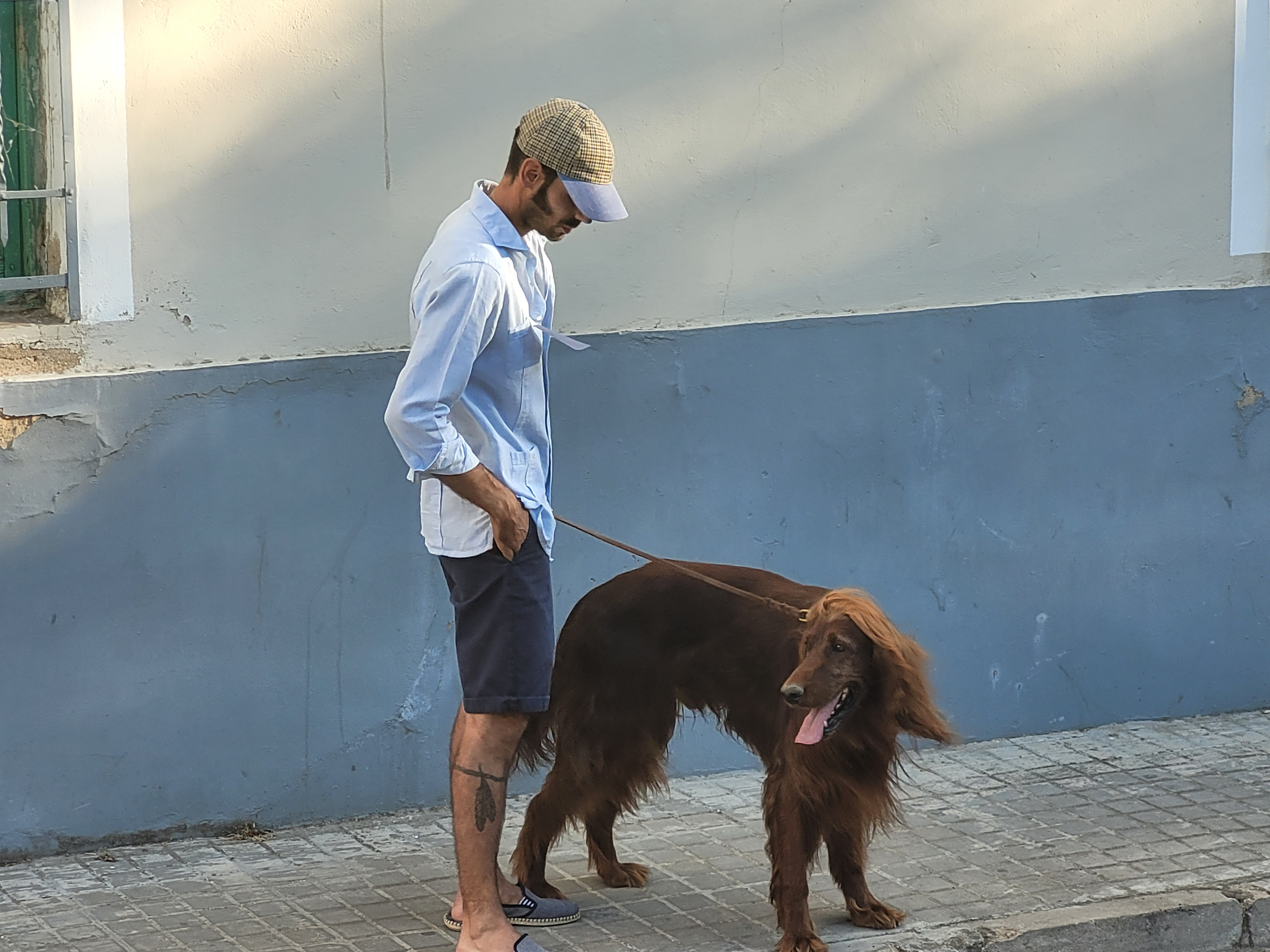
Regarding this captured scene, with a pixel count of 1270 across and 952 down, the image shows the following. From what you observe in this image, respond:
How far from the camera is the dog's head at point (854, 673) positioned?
3.98 meters

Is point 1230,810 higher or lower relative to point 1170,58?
lower

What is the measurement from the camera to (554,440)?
533cm

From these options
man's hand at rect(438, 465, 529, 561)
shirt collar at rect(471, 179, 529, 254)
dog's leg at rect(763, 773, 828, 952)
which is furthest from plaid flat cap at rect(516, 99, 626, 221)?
dog's leg at rect(763, 773, 828, 952)

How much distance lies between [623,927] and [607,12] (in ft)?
8.92

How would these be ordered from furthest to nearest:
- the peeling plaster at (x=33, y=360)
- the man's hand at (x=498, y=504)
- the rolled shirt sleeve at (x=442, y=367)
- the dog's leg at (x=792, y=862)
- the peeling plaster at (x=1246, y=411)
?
1. the peeling plaster at (x=1246, y=411)
2. the peeling plaster at (x=33, y=360)
3. the dog's leg at (x=792, y=862)
4. the man's hand at (x=498, y=504)
5. the rolled shirt sleeve at (x=442, y=367)

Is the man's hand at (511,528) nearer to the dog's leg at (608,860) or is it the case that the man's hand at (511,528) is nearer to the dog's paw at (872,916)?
the dog's leg at (608,860)

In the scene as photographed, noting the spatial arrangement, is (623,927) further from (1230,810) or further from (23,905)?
(1230,810)

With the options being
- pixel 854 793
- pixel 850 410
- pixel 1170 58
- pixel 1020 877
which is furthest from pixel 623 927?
pixel 1170 58

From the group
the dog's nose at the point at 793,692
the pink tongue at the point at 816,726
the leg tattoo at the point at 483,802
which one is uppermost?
the dog's nose at the point at 793,692

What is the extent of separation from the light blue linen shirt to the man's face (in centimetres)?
5

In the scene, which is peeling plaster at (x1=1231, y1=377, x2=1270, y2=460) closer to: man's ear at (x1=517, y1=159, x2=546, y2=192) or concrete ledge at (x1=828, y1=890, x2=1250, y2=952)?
concrete ledge at (x1=828, y1=890, x2=1250, y2=952)

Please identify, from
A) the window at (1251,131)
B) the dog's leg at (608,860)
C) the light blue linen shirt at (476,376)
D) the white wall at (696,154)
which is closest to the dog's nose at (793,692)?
the light blue linen shirt at (476,376)

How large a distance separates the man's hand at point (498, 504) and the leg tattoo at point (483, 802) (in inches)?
20.6

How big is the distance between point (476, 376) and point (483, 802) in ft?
3.30
